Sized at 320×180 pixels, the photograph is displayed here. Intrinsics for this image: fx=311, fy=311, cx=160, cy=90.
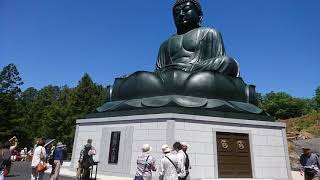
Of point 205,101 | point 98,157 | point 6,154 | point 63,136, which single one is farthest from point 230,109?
point 63,136

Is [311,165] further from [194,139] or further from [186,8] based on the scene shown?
[186,8]

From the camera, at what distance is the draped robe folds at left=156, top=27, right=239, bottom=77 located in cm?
1136

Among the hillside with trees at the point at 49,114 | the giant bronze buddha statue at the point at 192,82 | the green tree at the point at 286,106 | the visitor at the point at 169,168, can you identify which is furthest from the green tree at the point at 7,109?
the green tree at the point at 286,106

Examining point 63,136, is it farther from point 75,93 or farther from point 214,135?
point 214,135

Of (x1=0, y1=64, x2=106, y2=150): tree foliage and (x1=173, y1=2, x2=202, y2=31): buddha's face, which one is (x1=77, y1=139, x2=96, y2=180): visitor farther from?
(x1=0, y1=64, x2=106, y2=150): tree foliage

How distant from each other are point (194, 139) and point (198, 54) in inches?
165

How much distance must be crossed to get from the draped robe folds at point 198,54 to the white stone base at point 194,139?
2343mm

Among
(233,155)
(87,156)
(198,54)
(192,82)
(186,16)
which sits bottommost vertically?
(87,156)

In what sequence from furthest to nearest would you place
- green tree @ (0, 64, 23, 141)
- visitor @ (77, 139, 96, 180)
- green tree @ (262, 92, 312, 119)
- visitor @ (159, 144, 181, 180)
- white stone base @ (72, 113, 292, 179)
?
green tree @ (262, 92, 312, 119)
green tree @ (0, 64, 23, 141)
white stone base @ (72, 113, 292, 179)
visitor @ (77, 139, 96, 180)
visitor @ (159, 144, 181, 180)

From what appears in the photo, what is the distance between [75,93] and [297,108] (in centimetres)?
3471

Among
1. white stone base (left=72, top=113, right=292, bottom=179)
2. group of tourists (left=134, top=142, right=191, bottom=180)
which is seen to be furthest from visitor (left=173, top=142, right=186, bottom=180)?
white stone base (left=72, top=113, right=292, bottom=179)

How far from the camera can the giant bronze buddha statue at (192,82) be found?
1051cm

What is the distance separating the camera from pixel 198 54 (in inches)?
485

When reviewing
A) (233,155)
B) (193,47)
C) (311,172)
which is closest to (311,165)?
(311,172)
